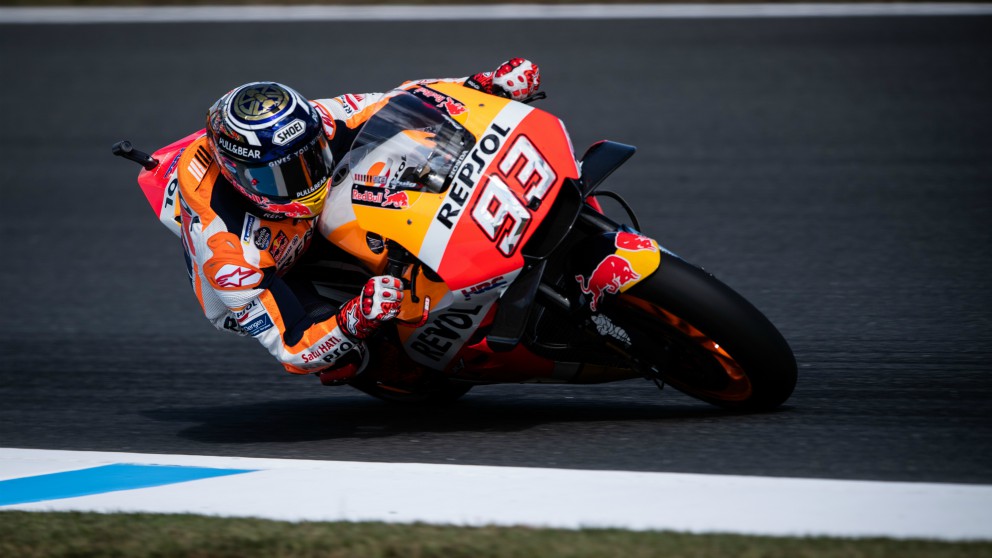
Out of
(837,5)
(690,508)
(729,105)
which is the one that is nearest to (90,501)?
(690,508)

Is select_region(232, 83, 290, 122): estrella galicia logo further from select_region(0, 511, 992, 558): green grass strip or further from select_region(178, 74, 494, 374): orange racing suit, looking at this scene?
select_region(0, 511, 992, 558): green grass strip

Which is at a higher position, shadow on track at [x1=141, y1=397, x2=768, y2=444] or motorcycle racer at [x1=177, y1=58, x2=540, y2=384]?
motorcycle racer at [x1=177, y1=58, x2=540, y2=384]

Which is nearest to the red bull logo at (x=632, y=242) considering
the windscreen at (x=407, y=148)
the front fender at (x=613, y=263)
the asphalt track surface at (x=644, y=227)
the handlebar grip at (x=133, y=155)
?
the front fender at (x=613, y=263)

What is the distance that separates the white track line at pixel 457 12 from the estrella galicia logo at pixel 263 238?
8755 mm

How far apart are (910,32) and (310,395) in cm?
790

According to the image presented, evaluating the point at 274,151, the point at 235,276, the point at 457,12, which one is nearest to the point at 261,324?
the point at 235,276

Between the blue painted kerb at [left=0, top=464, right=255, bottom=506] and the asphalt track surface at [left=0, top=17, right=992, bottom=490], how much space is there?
30 centimetres

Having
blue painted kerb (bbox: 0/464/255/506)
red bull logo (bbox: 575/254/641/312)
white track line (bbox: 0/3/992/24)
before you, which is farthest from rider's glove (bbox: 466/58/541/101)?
white track line (bbox: 0/3/992/24)

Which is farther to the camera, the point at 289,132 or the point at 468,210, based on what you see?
the point at 289,132

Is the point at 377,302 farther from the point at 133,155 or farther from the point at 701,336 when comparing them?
the point at 133,155

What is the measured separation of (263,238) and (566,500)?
1.53 metres

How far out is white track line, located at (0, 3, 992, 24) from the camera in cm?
1234

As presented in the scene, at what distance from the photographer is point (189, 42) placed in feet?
42.5

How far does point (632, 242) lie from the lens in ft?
14.2
